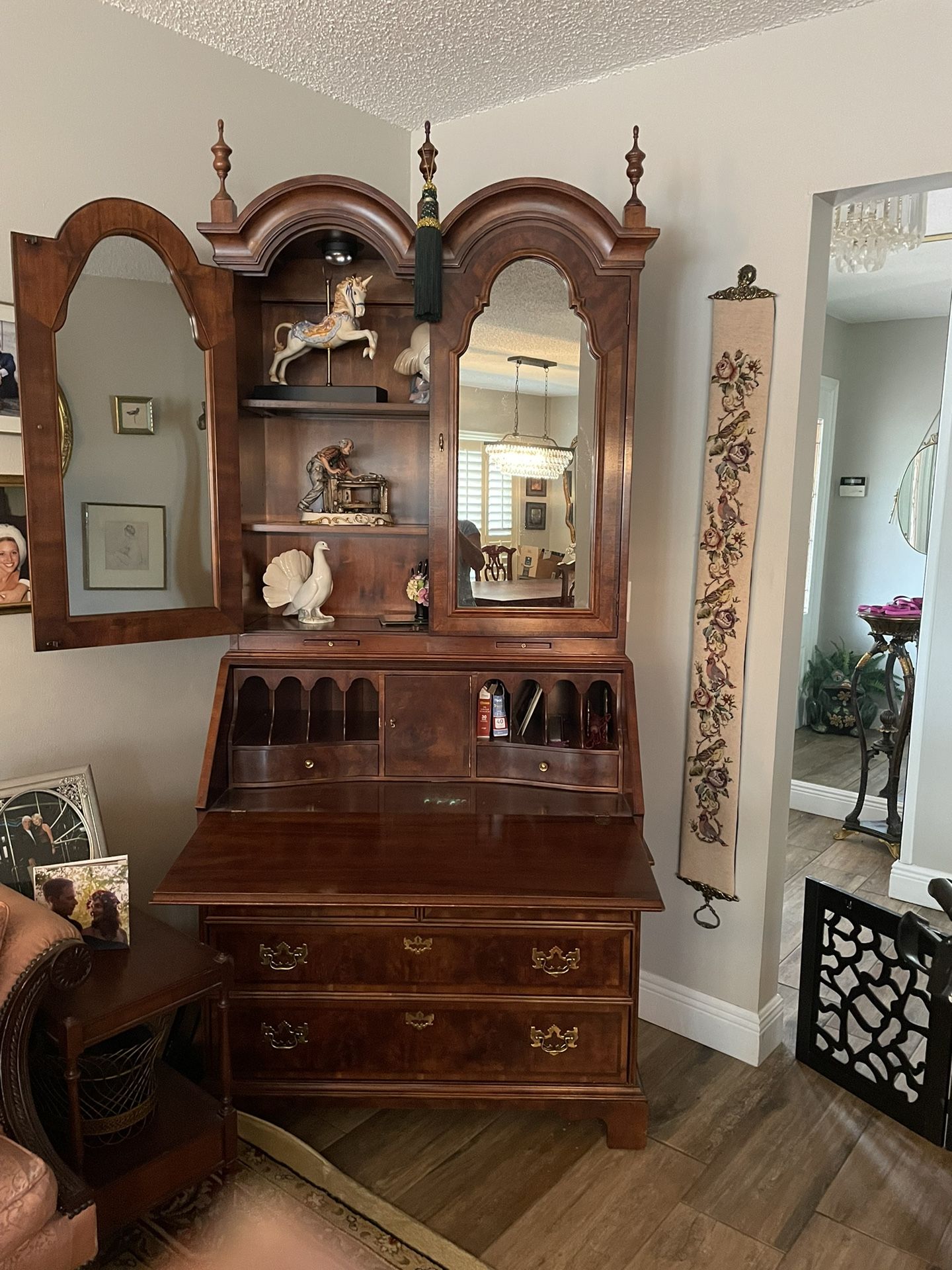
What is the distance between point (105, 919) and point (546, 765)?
1.04m

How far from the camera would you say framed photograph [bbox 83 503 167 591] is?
1.88 meters

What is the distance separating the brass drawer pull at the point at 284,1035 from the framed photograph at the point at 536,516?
121cm

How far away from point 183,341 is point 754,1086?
2263 millimetres

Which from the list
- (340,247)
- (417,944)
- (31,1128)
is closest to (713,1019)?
(417,944)

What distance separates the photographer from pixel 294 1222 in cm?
180

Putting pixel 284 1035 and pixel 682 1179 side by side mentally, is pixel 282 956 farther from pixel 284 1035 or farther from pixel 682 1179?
pixel 682 1179

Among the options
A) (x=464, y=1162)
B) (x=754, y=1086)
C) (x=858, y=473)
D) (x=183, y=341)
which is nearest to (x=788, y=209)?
(x=183, y=341)

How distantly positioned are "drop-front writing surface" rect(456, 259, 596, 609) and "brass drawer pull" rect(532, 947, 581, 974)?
30.2 inches

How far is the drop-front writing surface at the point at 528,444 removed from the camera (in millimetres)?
2055

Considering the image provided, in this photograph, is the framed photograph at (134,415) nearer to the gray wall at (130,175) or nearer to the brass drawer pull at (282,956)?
the gray wall at (130,175)

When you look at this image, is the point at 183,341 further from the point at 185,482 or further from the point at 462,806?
the point at 462,806

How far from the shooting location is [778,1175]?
1.98m

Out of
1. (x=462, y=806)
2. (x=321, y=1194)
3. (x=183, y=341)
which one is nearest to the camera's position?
(x=321, y=1194)

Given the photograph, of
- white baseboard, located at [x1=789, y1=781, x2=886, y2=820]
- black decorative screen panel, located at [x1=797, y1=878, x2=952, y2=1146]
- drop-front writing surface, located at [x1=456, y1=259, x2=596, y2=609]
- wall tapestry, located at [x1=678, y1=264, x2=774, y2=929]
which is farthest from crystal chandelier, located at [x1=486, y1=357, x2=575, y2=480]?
white baseboard, located at [x1=789, y1=781, x2=886, y2=820]
